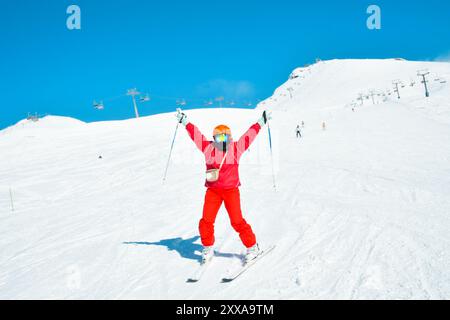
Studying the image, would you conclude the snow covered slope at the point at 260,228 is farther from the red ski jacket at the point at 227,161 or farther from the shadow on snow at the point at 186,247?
the red ski jacket at the point at 227,161

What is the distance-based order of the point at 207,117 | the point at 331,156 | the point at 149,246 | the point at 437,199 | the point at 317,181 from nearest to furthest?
the point at 149,246
the point at 437,199
the point at 317,181
the point at 331,156
the point at 207,117

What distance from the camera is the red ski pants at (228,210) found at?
529 centimetres

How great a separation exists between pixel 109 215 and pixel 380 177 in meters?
8.31

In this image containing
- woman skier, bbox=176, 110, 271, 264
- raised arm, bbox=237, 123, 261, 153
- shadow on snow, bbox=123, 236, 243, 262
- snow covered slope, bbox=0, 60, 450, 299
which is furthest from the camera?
shadow on snow, bbox=123, 236, 243, 262

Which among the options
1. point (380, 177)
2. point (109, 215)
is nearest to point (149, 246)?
point (109, 215)

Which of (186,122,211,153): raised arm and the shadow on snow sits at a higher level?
(186,122,211,153): raised arm

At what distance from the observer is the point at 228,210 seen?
5.33 m

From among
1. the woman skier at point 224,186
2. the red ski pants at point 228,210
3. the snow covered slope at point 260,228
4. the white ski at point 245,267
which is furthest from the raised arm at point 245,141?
the snow covered slope at point 260,228

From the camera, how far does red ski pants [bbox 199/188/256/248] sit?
5289 millimetres

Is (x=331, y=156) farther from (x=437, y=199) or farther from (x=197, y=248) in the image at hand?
(x=197, y=248)

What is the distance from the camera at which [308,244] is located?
5.78 m

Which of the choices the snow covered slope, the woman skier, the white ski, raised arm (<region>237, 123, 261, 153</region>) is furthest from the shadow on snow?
raised arm (<region>237, 123, 261, 153</region>)

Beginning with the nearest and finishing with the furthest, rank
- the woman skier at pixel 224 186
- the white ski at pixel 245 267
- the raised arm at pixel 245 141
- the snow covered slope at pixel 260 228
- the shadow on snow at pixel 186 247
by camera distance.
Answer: the snow covered slope at pixel 260 228 → the white ski at pixel 245 267 → the woman skier at pixel 224 186 → the raised arm at pixel 245 141 → the shadow on snow at pixel 186 247

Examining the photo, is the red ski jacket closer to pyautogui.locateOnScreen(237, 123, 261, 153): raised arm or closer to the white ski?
pyautogui.locateOnScreen(237, 123, 261, 153): raised arm
